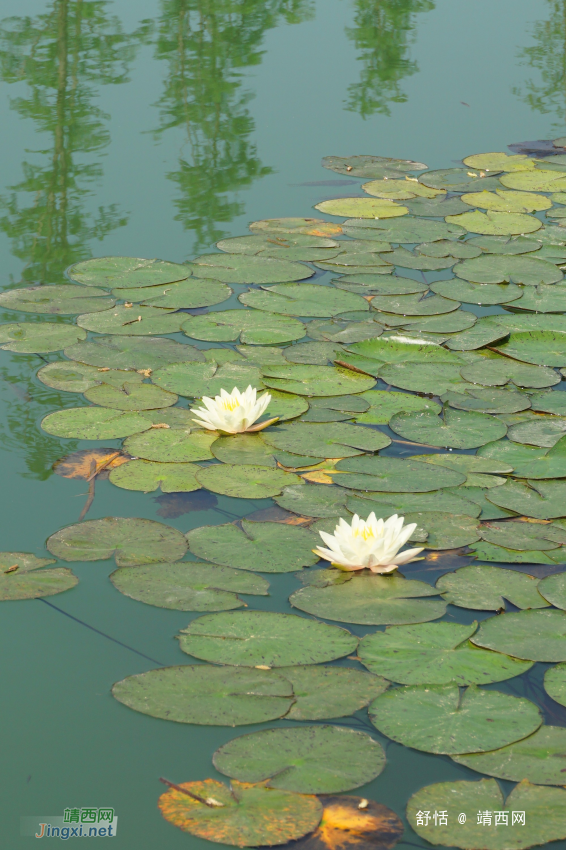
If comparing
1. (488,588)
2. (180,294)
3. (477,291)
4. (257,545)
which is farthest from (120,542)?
(477,291)

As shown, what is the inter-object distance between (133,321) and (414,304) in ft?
4.55

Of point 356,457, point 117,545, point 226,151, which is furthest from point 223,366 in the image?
point 226,151

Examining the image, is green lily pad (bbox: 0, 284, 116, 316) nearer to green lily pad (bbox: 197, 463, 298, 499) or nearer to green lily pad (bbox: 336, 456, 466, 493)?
green lily pad (bbox: 197, 463, 298, 499)

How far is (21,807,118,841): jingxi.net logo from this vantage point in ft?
5.70

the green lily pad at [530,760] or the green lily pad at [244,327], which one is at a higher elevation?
the green lily pad at [244,327]

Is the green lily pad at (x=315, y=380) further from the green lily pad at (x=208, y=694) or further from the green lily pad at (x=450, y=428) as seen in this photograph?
the green lily pad at (x=208, y=694)

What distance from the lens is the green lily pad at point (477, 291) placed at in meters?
4.21

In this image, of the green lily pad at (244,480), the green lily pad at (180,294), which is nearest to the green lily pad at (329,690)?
the green lily pad at (244,480)

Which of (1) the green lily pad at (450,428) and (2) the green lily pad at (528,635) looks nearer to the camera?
(2) the green lily pad at (528,635)

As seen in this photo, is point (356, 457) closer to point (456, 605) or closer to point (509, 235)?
point (456, 605)

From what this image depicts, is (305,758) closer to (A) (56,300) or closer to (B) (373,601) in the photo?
(B) (373,601)

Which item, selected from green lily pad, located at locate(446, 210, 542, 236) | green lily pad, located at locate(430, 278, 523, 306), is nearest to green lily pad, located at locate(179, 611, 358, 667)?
green lily pad, located at locate(430, 278, 523, 306)

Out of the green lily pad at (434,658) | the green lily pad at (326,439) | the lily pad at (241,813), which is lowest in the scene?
the lily pad at (241,813)

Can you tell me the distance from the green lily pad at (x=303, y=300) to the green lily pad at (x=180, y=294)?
141 millimetres
